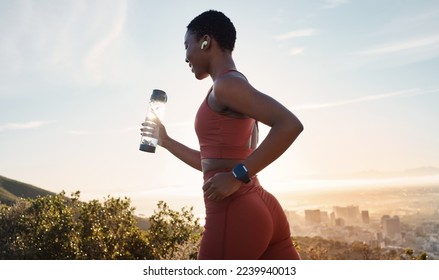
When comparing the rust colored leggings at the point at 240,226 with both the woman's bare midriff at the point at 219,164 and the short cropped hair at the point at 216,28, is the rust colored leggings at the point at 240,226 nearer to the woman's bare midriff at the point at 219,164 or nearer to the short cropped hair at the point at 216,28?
the woman's bare midriff at the point at 219,164

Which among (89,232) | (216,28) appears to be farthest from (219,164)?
(89,232)

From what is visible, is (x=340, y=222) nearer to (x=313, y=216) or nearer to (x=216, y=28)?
(x=313, y=216)

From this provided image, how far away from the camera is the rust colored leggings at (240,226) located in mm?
2896

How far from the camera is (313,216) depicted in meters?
25.0

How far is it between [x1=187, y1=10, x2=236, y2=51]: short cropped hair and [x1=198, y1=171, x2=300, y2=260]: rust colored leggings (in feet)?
2.95

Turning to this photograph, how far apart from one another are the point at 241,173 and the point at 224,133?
292 millimetres

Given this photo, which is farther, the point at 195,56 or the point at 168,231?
the point at 168,231

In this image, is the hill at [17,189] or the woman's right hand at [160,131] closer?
the woman's right hand at [160,131]

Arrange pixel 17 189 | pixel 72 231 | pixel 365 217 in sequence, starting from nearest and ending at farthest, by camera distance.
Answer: pixel 72 231 < pixel 365 217 < pixel 17 189

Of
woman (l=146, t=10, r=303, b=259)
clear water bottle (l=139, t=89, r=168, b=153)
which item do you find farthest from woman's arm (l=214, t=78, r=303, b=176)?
clear water bottle (l=139, t=89, r=168, b=153)

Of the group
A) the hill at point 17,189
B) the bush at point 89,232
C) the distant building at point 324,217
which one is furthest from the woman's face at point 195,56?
the hill at point 17,189

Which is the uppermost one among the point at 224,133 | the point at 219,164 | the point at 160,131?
the point at 160,131

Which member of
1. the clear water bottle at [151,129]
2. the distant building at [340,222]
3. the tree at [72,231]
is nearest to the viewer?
the clear water bottle at [151,129]
